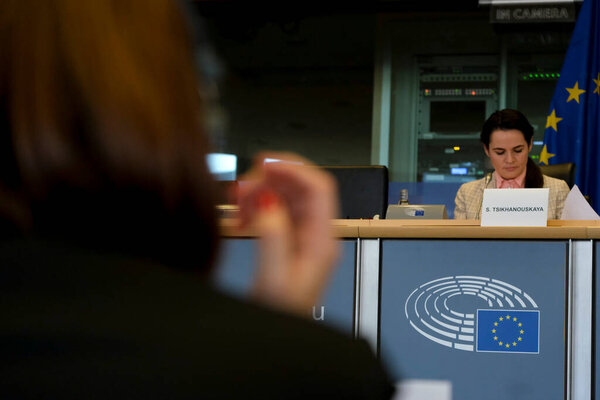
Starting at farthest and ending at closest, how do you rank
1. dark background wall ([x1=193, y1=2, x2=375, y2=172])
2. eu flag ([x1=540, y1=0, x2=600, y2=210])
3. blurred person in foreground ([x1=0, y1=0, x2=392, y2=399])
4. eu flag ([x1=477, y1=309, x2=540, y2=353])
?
dark background wall ([x1=193, y1=2, x2=375, y2=172])
eu flag ([x1=540, y1=0, x2=600, y2=210])
eu flag ([x1=477, y1=309, x2=540, y2=353])
blurred person in foreground ([x1=0, y1=0, x2=392, y2=399])

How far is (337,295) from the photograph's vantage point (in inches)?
101

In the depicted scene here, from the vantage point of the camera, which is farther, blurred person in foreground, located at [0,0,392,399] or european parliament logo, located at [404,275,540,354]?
european parliament logo, located at [404,275,540,354]

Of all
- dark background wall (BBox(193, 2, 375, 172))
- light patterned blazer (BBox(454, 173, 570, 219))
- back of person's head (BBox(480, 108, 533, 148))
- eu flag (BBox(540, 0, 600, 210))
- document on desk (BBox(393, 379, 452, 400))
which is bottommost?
document on desk (BBox(393, 379, 452, 400))

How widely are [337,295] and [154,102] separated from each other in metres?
2.28

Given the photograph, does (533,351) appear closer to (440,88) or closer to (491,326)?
(491,326)

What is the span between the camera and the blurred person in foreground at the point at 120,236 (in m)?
0.28

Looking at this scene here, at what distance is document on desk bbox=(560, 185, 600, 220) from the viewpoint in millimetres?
2623

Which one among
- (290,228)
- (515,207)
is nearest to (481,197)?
(515,207)

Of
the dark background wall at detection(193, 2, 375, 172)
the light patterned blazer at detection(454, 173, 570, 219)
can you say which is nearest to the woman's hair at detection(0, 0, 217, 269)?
the light patterned blazer at detection(454, 173, 570, 219)

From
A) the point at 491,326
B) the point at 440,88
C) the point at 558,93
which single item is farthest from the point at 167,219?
the point at 440,88

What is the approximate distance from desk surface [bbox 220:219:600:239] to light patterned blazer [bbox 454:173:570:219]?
2.15 feet

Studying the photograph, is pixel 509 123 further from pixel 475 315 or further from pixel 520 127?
pixel 475 315

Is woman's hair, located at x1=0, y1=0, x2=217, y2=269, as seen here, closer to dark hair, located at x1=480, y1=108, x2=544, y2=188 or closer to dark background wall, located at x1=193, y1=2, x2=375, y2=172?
dark hair, located at x1=480, y1=108, x2=544, y2=188

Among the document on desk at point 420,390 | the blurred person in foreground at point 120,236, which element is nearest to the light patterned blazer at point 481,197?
the document on desk at point 420,390
